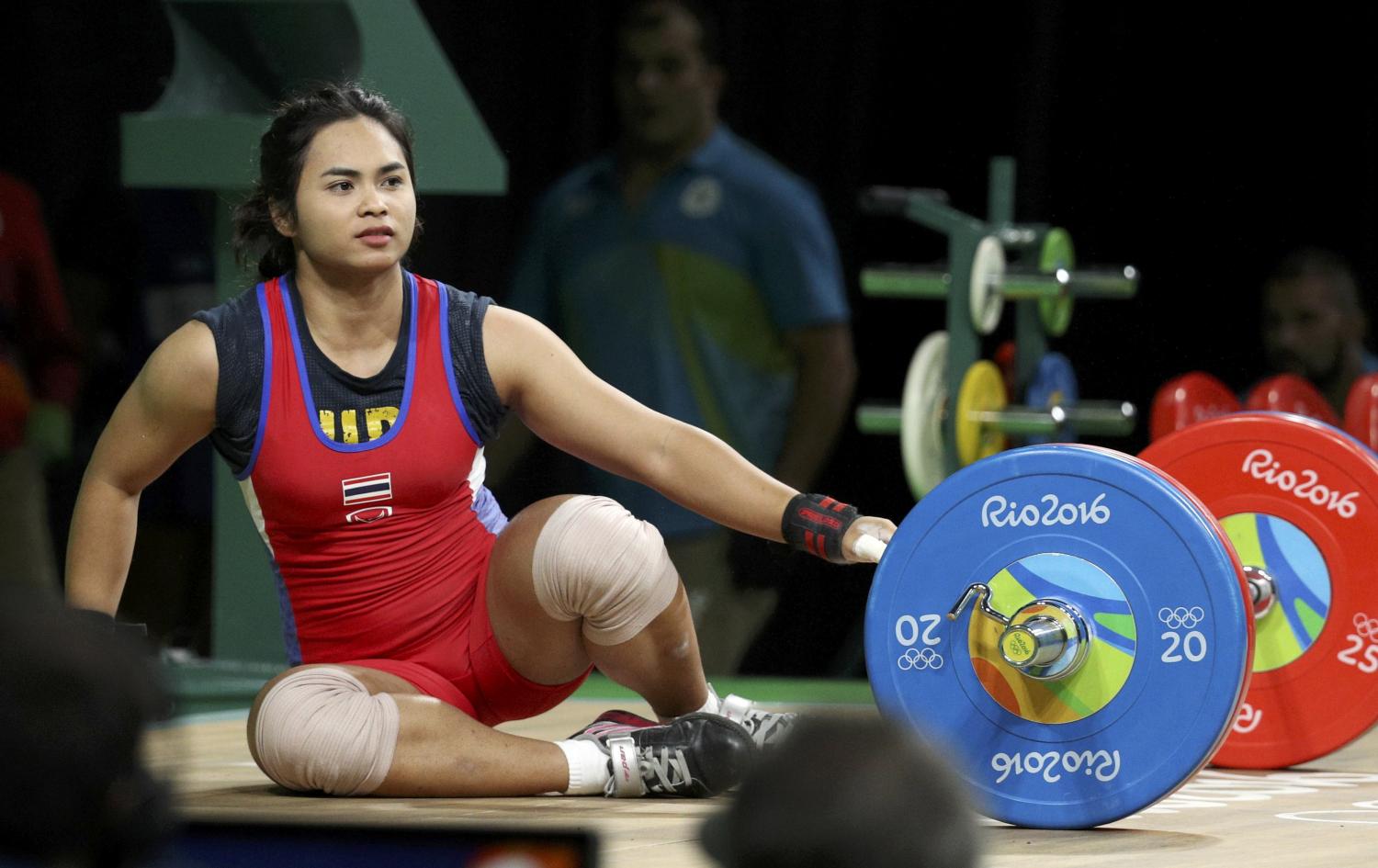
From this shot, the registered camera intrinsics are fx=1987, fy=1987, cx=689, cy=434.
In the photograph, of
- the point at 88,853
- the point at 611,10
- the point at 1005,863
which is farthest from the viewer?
the point at 611,10

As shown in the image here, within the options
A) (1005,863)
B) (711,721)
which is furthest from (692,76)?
(1005,863)

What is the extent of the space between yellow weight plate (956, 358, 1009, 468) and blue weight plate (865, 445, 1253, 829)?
77.1 inches

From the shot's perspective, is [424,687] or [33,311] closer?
[424,687]

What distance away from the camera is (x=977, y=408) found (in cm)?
457

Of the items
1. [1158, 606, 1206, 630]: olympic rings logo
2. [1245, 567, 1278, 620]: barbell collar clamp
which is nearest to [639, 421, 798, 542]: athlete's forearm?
[1158, 606, 1206, 630]: olympic rings logo

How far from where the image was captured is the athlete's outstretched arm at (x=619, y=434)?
271cm

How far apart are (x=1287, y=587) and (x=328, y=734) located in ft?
4.92

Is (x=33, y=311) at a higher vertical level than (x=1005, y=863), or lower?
higher

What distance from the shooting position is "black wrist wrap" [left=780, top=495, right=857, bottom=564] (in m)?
2.59

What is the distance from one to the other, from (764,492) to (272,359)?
70cm

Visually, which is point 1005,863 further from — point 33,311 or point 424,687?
point 33,311

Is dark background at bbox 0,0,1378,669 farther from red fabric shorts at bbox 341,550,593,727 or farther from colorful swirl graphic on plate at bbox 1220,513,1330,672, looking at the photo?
red fabric shorts at bbox 341,550,593,727

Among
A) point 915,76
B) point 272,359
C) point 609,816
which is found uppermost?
point 915,76

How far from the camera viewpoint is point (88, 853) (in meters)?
1.11
